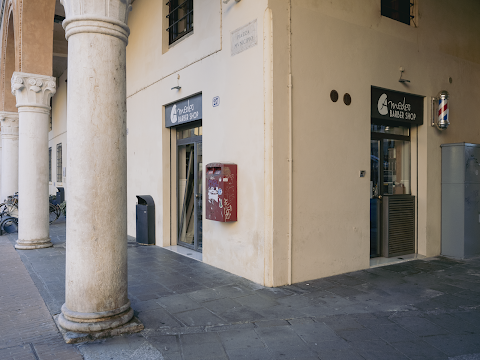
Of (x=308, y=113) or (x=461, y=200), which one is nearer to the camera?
(x=308, y=113)

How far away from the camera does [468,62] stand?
812 cm

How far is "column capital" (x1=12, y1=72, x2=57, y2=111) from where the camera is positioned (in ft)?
26.0

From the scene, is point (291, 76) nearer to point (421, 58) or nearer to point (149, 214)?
point (421, 58)

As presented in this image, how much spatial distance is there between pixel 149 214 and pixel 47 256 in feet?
6.86

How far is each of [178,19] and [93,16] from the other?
4751 mm

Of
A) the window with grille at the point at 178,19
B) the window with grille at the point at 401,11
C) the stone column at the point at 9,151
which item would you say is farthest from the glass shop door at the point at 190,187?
the stone column at the point at 9,151

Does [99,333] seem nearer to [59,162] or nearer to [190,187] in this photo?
[190,187]

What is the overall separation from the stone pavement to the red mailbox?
36.3 inches

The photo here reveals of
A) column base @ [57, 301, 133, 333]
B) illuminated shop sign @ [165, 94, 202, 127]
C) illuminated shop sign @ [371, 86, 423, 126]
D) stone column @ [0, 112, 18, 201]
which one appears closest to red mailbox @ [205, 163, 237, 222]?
illuminated shop sign @ [165, 94, 202, 127]

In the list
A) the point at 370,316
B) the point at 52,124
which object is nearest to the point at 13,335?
the point at 370,316

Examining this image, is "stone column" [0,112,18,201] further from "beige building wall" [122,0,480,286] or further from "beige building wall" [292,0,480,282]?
"beige building wall" [292,0,480,282]

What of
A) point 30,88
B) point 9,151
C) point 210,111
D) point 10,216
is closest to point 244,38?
point 210,111

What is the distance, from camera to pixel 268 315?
4.16m

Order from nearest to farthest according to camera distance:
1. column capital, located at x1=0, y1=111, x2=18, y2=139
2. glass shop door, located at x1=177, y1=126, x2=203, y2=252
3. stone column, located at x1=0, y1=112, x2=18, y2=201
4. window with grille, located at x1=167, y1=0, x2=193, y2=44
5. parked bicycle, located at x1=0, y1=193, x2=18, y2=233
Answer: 1. glass shop door, located at x1=177, y1=126, x2=203, y2=252
2. window with grille, located at x1=167, y1=0, x2=193, y2=44
3. parked bicycle, located at x1=0, y1=193, x2=18, y2=233
4. column capital, located at x1=0, y1=111, x2=18, y2=139
5. stone column, located at x1=0, y1=112, x2=18, y2=201
